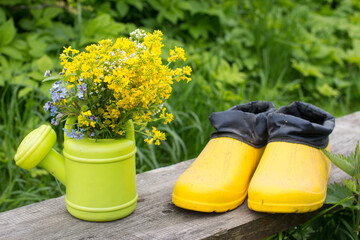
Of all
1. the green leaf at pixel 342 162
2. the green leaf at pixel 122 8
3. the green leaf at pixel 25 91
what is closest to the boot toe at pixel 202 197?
the green leaf at pixel 342 162

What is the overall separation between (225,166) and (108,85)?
0.44m

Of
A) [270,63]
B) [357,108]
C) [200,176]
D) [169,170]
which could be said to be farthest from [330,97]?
[200,176]

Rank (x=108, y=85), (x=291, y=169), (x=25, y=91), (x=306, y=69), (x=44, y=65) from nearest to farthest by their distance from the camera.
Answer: (x=108, y=85) → (x=291, y=169) → (x=44, y=65) → (x=25, y=91) → (x=306, y=69)

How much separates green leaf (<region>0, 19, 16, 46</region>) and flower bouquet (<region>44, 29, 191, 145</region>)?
1319 millimetres

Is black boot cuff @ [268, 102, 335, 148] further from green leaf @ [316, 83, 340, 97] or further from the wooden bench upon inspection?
green leaf @ [316, 83, 340, 97]

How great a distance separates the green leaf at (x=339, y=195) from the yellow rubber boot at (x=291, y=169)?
5cm

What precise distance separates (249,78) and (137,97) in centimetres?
213

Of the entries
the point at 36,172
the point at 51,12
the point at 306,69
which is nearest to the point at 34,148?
the point at 36,172

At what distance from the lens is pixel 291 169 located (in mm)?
1254

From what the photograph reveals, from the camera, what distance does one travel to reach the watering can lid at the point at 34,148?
1.12m

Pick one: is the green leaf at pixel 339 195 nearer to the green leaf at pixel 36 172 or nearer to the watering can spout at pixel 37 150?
the watering can spout at pixel 37 150

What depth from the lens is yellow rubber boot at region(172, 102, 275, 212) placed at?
1.22 metres

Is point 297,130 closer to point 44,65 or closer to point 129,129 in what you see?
point 129,129

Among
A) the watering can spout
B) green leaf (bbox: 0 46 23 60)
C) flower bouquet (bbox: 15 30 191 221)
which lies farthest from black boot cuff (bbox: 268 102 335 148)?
green leaf (bbox: 0 46 23 60)
